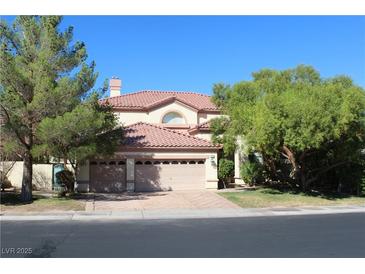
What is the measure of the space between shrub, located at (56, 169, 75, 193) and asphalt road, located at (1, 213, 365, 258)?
30.8 feet

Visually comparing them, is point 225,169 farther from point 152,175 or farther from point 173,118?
point 173,118

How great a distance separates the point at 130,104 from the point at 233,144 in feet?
34.4

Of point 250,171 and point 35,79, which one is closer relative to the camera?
point 35,79

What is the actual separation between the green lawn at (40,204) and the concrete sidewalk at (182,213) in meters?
0.88

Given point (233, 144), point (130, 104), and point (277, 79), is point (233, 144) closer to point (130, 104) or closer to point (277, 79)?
point (277, 79)

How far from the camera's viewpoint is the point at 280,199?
73.7 ft

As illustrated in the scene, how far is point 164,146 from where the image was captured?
87.4 feet

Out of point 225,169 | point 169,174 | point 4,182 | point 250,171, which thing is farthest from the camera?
point 250,171

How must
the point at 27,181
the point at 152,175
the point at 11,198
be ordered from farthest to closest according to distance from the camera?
the point at 152,175 → the point at 11,198 → the point at 27,181

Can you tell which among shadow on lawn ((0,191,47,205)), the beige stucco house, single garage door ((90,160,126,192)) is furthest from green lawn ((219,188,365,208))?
shadow on lawn ((0,191,47,205))

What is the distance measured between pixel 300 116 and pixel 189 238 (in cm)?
1098

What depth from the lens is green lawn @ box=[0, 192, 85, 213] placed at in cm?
1857

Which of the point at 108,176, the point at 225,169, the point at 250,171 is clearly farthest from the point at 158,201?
the point at 250,171

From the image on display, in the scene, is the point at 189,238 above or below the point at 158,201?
below
